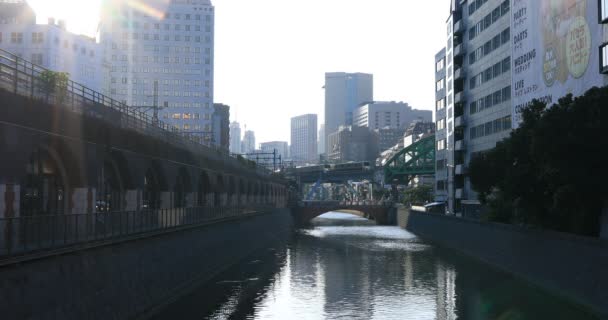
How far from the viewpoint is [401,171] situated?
18350 cm

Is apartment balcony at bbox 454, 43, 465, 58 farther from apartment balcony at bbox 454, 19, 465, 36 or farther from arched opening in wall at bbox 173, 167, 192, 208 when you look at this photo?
arched opening in wall at bbox 173, 167, 192, 208

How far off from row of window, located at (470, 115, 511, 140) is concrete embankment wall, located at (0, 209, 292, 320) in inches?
1827

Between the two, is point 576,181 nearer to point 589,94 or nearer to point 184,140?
point 589,94

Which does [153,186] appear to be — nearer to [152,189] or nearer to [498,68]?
[152,189]

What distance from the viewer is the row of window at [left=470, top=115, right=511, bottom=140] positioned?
284 ft

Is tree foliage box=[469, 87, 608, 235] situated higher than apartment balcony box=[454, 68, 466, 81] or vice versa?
apartment balcony box=[454, 68, 466, 81]

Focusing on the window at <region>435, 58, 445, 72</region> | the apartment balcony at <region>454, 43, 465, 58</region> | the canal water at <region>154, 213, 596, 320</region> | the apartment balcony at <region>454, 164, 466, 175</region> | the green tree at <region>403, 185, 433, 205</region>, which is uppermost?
the window at <region>435, 58, 445, 72</region>

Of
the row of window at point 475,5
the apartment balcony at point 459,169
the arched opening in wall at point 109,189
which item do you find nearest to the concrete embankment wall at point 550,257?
the arched opening in wall at point 109,189

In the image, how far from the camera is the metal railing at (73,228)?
2269cm

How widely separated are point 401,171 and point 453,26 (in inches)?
3064

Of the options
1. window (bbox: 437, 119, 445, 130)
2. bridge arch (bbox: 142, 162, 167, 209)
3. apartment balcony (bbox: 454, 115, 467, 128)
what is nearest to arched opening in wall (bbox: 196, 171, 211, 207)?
bridge arch (bbox: 142, 162, 167, 209)

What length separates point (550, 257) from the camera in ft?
144

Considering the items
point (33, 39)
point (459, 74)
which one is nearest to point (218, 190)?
point (459, 74)

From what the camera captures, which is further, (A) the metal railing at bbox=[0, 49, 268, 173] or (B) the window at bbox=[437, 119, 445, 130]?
(B) the window at bbox=[437, 119, 445, 130]
